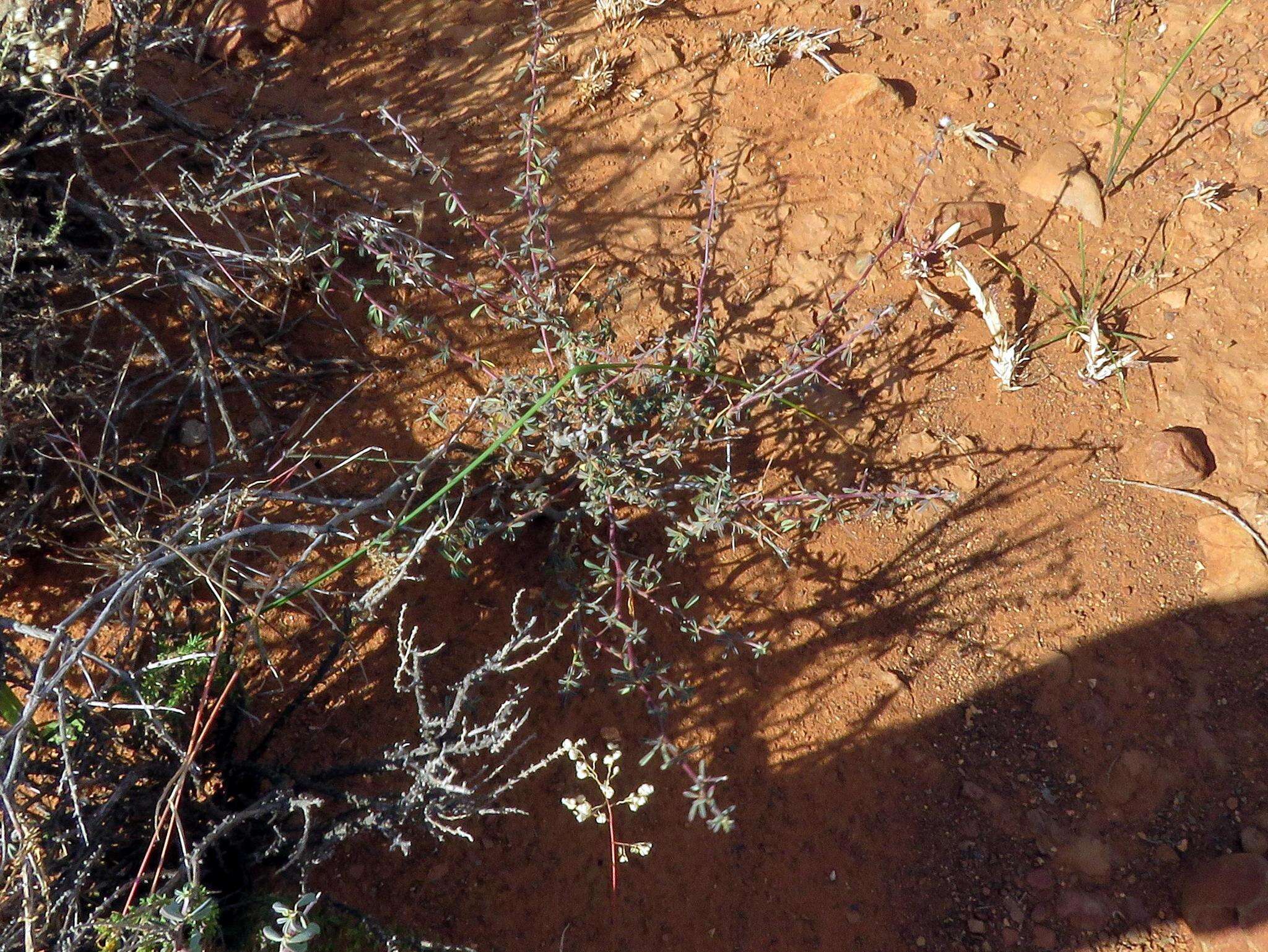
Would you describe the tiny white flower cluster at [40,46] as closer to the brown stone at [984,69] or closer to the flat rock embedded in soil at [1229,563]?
the brown stone at [984,69]

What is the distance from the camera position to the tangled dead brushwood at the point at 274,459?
2137 mm

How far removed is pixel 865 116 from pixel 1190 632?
2.14 meters

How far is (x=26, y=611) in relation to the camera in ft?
8.39

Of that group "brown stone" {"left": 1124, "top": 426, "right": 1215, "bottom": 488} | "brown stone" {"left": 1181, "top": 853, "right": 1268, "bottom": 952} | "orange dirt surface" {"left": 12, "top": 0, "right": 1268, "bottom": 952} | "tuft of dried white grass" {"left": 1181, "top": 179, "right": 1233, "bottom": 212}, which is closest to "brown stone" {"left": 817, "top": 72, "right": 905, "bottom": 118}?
"orange dirt surface" {"left": 12, "top": 0, "right": 1268, "bottom": 952}

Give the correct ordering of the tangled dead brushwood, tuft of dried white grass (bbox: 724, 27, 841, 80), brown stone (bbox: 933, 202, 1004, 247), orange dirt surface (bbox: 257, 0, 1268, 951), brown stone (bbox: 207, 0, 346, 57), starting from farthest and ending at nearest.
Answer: tuft of dried white grass (bbox: 724, 27, 841, 80)
brown stone (bbox: 207, 0, 346, 57)
brown stone (bbox: 933, 202, 1004, 247)
orange dirt surface (bbox: 257, 0, 1268, 951)
the tangled dead brushwood

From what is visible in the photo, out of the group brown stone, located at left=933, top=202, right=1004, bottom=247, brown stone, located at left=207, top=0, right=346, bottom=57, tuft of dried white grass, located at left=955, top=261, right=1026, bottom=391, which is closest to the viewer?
tuft of dried white grass, located at left=955, top=261, right=1026, bottom=391

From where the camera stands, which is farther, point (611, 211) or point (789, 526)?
point (611, 211)

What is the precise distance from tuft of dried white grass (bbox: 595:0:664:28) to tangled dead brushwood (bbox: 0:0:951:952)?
1.06 m

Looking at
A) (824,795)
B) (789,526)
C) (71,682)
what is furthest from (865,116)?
(71,682)

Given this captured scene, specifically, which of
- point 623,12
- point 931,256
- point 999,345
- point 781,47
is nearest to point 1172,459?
point 999,345

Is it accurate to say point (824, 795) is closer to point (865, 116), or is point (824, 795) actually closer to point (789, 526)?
point (789, 526)

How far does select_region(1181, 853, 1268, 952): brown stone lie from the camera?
7.46 ft

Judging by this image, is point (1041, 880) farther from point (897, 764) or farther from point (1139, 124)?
point (1139, 124)

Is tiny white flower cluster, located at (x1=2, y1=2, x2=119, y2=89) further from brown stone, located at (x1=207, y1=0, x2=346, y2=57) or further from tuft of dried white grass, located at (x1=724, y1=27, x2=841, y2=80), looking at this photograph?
tuft of dried white grass, located at (x1=724, y1=27, x2=841, y2=80)
